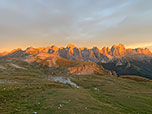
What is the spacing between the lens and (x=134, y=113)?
1045 inches

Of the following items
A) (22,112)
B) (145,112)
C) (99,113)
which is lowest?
(145,112)

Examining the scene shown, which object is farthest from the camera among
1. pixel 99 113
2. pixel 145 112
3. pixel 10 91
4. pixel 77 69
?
pixel 77 69

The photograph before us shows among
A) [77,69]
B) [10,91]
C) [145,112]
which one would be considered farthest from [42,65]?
[145,112]

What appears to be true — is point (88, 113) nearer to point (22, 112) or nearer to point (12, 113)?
point (22, 112)

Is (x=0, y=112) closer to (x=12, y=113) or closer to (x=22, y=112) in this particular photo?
(x=12, y=113)

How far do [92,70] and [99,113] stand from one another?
17922cm

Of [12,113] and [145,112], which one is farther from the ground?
[12,113]

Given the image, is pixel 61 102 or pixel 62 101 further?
pixel 62 101

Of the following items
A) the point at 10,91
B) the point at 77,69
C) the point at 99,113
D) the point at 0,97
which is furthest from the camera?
the point at 77,69

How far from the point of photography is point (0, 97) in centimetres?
2611

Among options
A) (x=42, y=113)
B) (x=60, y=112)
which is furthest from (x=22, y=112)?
(x=60, y=112)

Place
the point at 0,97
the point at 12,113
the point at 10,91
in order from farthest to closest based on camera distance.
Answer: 1. the point at 10,91
2. the point at 0,97
3. the point at 12,113

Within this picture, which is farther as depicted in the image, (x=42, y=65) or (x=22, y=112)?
(x=42, y=65)

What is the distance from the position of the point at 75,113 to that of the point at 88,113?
2127mm
